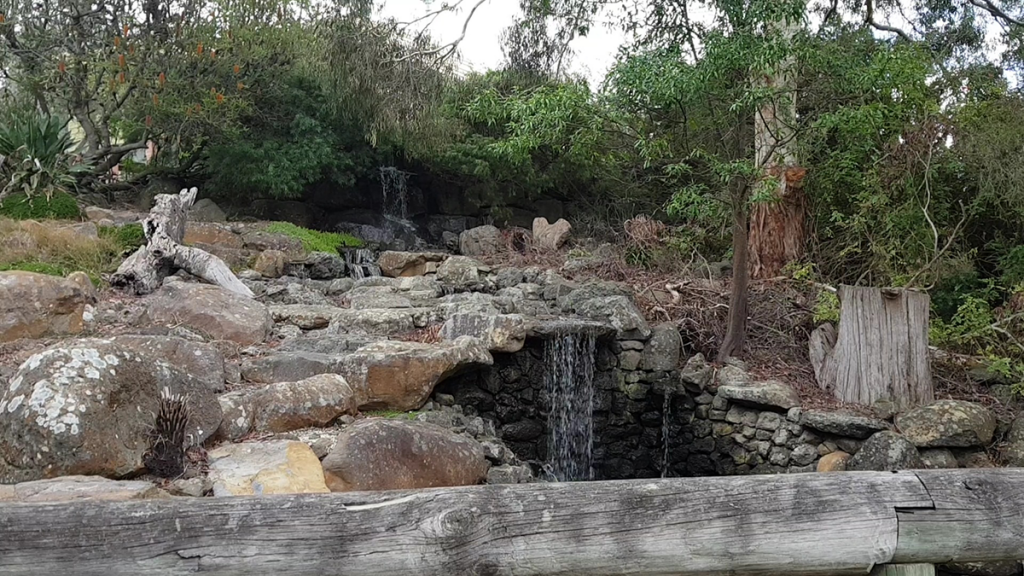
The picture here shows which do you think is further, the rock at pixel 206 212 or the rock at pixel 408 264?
the rock at pixel 206 212

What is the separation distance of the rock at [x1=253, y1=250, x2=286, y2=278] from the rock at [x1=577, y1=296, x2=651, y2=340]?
13.5ft

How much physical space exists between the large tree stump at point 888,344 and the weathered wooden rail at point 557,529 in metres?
4.58

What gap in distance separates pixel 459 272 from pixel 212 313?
4.01 metres

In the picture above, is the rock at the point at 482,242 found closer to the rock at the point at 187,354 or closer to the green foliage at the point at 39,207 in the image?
the green foliage at the point at 39,207

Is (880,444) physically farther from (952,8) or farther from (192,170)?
(192,170)

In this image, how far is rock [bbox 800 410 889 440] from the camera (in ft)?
18.3

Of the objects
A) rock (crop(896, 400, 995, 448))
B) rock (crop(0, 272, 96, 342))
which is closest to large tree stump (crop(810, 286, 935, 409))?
rock (crop(896, 400, 995, 448))

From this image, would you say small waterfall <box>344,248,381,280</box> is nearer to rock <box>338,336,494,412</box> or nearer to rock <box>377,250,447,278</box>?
rock <box>377,250,447,278</box>

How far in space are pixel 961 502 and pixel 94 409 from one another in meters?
3.26

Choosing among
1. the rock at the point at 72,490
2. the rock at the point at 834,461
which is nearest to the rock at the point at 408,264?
the rock at the point at 834,461

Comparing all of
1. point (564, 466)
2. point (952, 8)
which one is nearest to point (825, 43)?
point (564, 466)

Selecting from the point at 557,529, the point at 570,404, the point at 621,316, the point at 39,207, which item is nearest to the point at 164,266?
the point at 39,207

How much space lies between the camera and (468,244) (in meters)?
12.3

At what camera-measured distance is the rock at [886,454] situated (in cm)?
520
